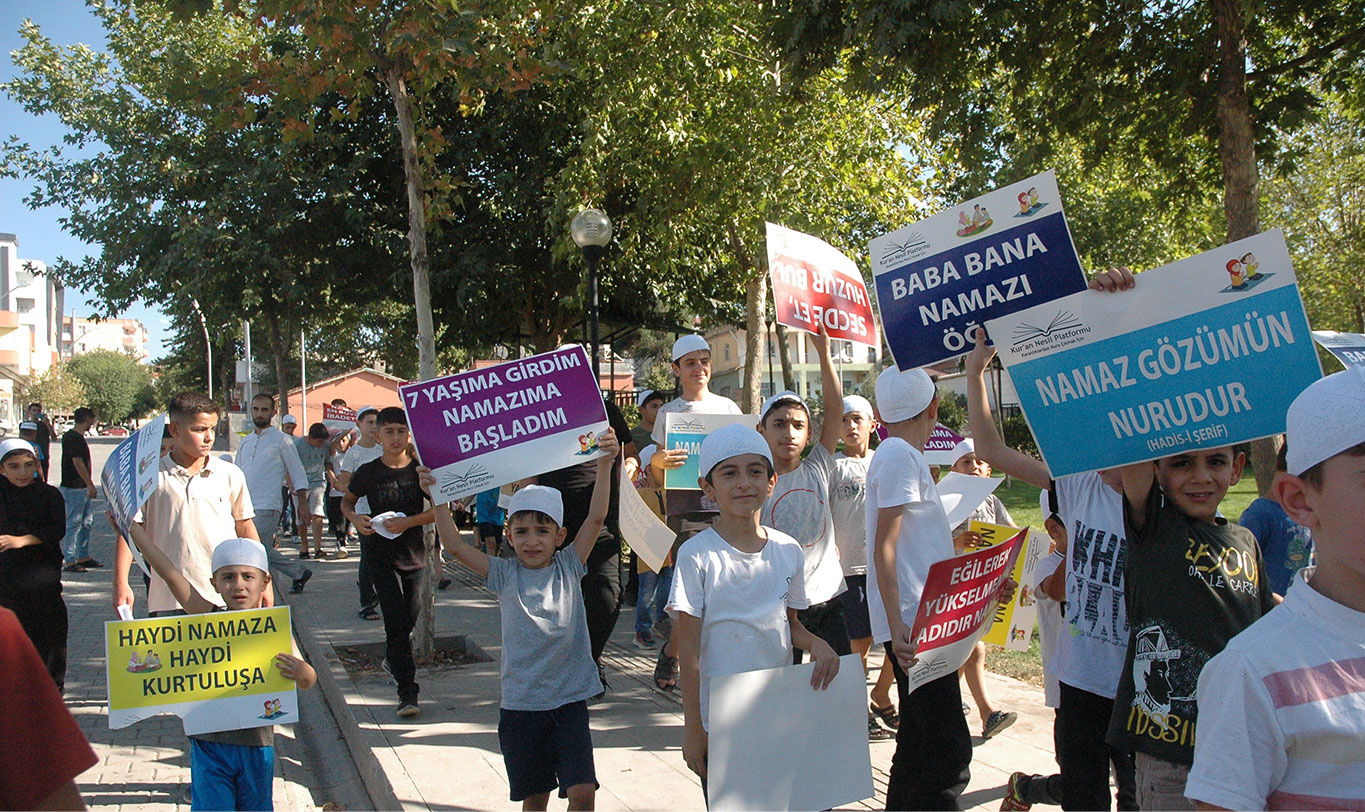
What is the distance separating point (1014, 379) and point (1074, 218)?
25546mm

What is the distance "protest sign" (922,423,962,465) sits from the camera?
6.86 metres

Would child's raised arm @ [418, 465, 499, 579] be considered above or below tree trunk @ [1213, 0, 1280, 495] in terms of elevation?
below

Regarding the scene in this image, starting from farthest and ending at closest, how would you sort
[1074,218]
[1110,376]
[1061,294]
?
[1074,218], [1061,294], [1110,376]

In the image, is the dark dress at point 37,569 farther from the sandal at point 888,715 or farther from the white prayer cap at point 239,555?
the sandal at point 888,715

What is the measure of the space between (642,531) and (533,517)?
95 cm

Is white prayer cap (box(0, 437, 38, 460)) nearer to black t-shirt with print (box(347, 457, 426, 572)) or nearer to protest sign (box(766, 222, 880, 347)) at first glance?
black t-shirt with print (box(347, 457, 426, 572))

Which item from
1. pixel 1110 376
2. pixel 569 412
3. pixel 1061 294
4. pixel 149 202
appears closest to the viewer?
pixel 1110 376

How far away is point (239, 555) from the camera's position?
4.29 metres

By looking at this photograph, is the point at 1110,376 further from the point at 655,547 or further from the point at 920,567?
the point at 655,547

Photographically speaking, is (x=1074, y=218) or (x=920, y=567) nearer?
(x=920, y=567)

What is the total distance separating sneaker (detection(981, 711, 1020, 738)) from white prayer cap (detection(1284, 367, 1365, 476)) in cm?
423

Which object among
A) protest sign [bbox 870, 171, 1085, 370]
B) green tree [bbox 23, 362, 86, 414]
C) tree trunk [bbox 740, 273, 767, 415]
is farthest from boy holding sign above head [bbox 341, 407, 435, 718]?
green tree [bbox 23, 362, 86, 414]

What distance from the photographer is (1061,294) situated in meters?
3.76

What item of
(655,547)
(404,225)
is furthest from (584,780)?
(404,225)
